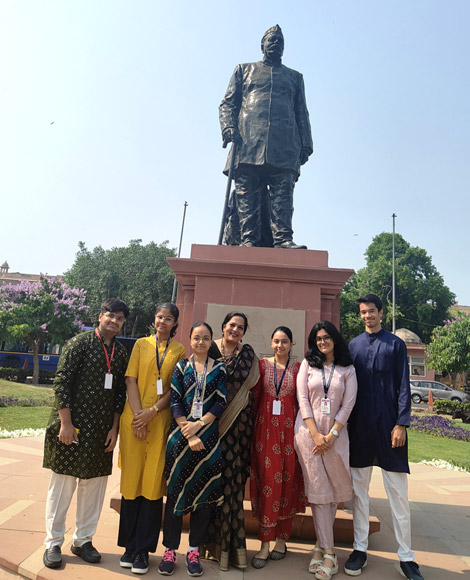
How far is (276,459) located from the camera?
2.71m

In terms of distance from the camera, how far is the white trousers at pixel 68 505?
258 cm

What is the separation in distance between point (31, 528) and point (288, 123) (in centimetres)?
486

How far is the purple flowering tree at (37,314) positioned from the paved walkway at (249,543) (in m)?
15.8

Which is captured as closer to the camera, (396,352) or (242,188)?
(396,352)

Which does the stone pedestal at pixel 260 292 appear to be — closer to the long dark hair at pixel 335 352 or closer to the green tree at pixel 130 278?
the long dark hair at pixel 335 352

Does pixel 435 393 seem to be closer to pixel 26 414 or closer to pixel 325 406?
pixel 26 414

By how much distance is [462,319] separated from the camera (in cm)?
1875

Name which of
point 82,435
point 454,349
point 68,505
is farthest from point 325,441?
point 454,349

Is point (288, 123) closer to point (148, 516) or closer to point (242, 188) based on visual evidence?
point (242, 188)

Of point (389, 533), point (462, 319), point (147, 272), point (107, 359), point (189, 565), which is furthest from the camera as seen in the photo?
point (147, 272)

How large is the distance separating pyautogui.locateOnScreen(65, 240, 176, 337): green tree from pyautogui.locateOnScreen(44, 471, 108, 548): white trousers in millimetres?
25288

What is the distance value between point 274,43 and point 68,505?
5380 millimetres

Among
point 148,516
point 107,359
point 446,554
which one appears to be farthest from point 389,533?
point 107,359

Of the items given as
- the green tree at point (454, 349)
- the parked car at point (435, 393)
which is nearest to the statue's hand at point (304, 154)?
the green tree at point (454, 349)
